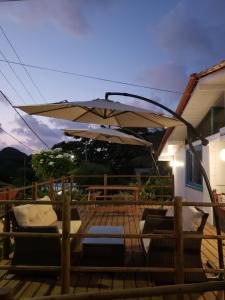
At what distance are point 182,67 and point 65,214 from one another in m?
32.2

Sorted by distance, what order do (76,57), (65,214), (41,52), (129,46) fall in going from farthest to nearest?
(41,52), (76,57), (129,46), (65,214)

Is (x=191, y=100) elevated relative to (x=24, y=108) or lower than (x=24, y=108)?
elevated

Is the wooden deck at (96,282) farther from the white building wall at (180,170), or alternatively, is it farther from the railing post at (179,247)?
the white building wall at (180,170)

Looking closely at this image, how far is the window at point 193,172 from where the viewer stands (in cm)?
1073

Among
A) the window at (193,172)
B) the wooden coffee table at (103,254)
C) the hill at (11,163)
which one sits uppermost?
the hill at (11,163)

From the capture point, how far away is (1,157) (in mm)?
38844

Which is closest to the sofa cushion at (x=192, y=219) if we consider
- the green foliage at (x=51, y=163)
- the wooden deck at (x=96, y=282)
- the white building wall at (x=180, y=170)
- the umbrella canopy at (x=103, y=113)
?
the wooden deck at (x=96, y=282)

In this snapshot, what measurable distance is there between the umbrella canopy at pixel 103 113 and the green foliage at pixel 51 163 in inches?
177

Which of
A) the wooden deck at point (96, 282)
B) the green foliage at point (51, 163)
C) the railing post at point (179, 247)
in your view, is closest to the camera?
the railing post at point (179, 247)

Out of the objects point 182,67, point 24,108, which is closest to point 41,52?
point 24,108

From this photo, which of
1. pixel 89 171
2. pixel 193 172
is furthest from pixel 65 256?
pixel 89 171

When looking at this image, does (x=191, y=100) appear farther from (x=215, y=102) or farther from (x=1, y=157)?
(x=1, y=157)

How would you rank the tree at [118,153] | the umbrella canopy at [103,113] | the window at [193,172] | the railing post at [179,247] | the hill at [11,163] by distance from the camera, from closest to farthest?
the railing post at [179,247] < the umbrella canopy at [103,113] < the window at [193,172] < the tree at [118,153] < the hill at [11,163]

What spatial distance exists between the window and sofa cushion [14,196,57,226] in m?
5.56
